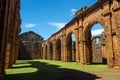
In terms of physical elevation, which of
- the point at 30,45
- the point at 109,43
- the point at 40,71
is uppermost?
the point at 30,45

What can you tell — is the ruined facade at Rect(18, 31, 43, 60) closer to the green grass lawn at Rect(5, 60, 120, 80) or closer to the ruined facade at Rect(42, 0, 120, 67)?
the ruined facade at Rect(42, 0, 120, 67)

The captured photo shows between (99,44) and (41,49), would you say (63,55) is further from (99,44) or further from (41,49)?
(41,49)

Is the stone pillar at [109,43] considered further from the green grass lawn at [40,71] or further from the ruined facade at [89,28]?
the green grass lawn at [40,71]

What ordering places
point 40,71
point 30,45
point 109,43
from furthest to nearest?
point 30,45 → point 109,43 → point 40,71

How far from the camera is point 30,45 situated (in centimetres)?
4675

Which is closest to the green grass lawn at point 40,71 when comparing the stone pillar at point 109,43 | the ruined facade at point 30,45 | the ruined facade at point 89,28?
the stone pillar at point 109,43

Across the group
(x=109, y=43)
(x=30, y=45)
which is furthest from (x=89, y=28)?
(x=30, y=45)

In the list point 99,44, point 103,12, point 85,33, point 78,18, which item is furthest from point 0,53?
point 99,44

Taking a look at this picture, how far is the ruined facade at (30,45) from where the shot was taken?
4516cm

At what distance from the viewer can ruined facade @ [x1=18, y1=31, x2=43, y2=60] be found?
1778 inches

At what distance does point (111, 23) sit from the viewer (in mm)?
13414

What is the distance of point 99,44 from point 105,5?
46.1ft

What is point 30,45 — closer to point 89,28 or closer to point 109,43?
point 89,28

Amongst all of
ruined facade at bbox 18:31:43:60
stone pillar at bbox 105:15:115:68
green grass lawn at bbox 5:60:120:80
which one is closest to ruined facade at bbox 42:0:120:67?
stone pillar at bbox 105:15:115:68
